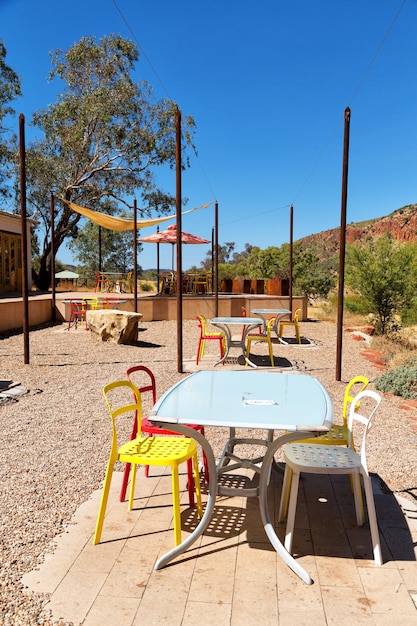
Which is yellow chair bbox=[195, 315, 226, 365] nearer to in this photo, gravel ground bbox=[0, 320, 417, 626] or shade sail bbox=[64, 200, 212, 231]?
gravel ground bbox=[0, 320, 417, 626]

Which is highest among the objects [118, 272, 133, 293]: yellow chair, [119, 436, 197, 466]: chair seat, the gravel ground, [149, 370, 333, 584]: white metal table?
[118, 272, 133, 293]: yellow chair

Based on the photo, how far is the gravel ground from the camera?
232 cm

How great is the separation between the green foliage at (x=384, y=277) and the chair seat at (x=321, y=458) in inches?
362

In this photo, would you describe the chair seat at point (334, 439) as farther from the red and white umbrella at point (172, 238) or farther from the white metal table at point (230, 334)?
the red and white umbrella at point (172, 238)

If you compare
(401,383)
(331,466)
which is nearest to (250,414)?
(331,466)

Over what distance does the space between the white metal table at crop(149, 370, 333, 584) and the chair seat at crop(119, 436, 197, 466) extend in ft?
0.48

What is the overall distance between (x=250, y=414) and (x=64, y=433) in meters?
2.32

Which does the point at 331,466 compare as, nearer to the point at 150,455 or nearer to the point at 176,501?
the point at 176,501

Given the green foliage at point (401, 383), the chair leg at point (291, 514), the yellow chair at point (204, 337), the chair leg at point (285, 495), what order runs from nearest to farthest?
the chair leg at point (291, 514)
the chair leg at point (285, 495)
the green foliage at point (401, 383)
the yellow chair at point (204, 337)

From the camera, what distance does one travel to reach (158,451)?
7.75 feet

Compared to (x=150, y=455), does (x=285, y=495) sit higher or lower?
lower

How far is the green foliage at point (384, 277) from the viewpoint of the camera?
1098cm

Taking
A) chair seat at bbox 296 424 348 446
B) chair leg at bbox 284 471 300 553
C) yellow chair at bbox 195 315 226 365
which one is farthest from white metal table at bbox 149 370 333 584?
yellow chair at bbox 195 315 226 365

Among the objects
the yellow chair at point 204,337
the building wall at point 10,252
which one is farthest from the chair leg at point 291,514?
the building wall at point 10,252
